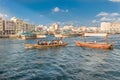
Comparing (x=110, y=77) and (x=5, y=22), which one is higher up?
(x=5, y=22)

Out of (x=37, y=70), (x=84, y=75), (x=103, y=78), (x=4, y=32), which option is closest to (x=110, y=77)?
(x=103, y=78)

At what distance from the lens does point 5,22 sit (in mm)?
178000

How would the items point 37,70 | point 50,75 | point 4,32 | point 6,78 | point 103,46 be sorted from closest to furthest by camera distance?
point 6,78
point 50,75
point 37,70
point 103,46
point 4,32

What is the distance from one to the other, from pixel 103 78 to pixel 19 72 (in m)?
11.9

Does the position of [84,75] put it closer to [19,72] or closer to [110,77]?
[110,77]

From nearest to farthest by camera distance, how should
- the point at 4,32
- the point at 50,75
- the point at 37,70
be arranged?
the point at 50,75 → the point at 37,70 → the point at 4,32

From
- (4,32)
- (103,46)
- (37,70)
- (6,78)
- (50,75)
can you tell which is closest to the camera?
(6,78)

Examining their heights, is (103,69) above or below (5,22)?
below

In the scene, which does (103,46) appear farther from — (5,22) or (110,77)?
(5,22)

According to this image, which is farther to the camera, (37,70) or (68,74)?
(37,70)

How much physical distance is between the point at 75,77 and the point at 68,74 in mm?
1873

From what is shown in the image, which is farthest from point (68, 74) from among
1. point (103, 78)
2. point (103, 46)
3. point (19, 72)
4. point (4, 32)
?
point (4, 32)

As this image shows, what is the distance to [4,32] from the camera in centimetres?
17762

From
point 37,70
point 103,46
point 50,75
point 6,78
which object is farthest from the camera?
point 103,46
